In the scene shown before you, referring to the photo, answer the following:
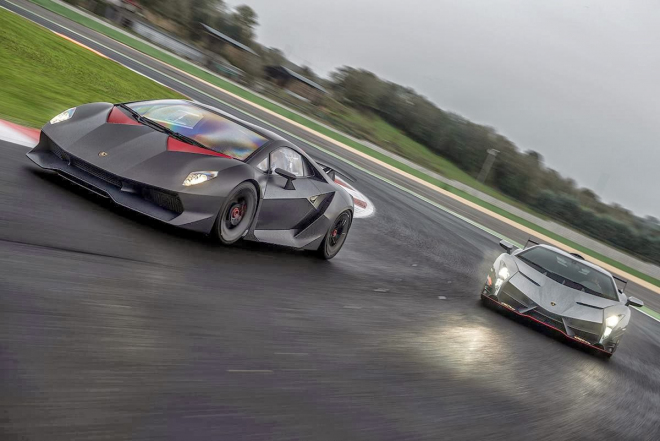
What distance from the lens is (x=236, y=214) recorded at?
22.6 ft

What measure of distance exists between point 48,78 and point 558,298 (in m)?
11.1

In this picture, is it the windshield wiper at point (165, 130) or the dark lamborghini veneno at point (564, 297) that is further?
the dark lamborghini veneno at point (564, 297)

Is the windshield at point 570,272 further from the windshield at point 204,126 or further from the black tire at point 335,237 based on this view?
the windshield at point 204,126

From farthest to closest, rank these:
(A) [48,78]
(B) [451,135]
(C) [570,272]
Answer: (B) [451,135], (A) [48,78], (C) [570,272]

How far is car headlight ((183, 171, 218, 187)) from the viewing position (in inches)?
245

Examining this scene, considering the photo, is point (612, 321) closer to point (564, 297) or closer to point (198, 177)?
point (564, 297)

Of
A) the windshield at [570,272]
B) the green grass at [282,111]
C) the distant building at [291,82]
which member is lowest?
the green grass at [282,111]

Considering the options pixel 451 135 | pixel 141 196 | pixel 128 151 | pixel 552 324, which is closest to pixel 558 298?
pixel 552 324

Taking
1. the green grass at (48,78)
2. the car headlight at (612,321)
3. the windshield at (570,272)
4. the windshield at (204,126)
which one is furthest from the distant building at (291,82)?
the windshield at (204,126)

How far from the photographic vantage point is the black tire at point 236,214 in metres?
6.65

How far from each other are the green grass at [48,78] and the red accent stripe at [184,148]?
13.7 ft

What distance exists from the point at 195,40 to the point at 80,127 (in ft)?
263

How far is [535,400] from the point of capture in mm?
6320

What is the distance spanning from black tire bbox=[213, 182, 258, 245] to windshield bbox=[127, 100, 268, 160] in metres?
0.39
